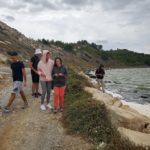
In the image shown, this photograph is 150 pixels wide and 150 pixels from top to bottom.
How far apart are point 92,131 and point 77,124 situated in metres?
0.88

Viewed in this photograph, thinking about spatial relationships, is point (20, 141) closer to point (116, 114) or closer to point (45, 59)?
point (116, 114)

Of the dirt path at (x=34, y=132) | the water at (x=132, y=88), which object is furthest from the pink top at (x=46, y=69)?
the water at (x=132, y=88)

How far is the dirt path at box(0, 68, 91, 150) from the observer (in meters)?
10.2

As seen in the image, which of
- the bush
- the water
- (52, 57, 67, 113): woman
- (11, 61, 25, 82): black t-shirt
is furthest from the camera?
the water

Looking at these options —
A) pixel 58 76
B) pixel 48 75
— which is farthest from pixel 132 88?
pixel 58 76

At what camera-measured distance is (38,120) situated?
12.7m

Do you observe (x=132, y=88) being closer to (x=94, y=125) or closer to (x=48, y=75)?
(x=48, y=75)

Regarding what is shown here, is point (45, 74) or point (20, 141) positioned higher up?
point (45, 74)

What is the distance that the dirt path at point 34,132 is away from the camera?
33.3 ft

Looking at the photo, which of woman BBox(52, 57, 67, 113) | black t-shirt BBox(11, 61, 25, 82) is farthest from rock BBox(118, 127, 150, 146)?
black t-shirt BBox(11, 61, 25, 82)

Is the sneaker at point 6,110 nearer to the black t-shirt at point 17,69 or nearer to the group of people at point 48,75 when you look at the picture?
the group of people at point 48,75

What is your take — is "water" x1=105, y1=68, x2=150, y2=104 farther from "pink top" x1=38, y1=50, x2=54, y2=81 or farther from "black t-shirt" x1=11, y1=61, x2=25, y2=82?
"black t-shirt" x1=11, y1=61, x2=25, y2=82

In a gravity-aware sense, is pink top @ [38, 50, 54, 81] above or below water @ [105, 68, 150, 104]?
above

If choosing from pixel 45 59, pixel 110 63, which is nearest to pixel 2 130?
pixel 45 59
